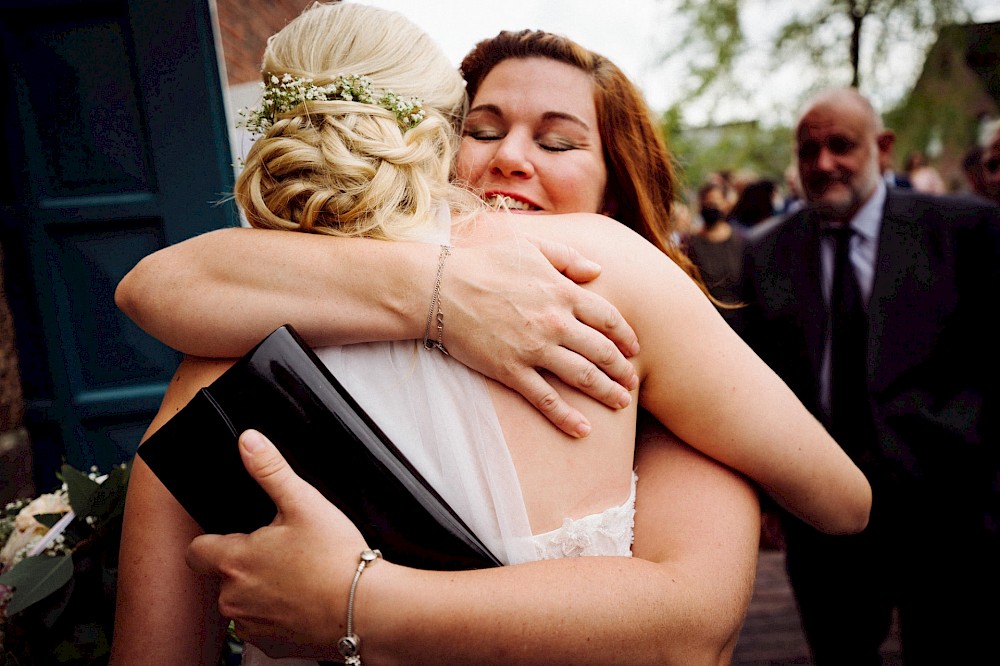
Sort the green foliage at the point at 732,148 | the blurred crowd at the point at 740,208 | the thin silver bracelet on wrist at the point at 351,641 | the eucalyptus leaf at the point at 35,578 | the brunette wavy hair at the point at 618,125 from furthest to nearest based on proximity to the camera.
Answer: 1. the green foliage at the point at 732,148
2. the blurred crowd at the point at 740,208
3. the brunette wavy hair at the point at 618,125
4. the eucalyptus leaf at the point at 35,578
5. the thin silver bracelet on wrist at the point at 351,641

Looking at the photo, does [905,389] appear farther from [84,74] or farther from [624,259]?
[84,74]

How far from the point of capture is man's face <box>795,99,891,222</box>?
2912 mm

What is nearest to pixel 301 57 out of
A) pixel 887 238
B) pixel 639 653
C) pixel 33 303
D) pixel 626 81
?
pixel 626 81

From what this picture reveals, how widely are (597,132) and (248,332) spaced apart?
1.14m

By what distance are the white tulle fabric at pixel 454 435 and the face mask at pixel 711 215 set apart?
5638mm

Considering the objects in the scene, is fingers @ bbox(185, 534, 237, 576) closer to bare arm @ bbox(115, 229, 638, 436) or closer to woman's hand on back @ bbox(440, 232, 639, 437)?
bare arm @ bbox(115, 229, 638, 436)

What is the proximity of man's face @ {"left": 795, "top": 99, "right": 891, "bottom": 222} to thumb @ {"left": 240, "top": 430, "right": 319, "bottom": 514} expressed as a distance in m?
2.75

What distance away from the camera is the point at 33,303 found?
9.04ft

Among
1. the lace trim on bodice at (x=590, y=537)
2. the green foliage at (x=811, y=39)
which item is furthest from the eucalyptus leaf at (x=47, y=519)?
the green foliage at (x=811, y=39)

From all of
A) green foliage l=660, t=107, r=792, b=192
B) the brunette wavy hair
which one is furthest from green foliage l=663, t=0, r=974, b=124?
the brunette wavy hair

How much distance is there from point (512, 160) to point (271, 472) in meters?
0.96

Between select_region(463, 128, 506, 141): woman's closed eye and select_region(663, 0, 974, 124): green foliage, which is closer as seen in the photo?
select_region(463, 128, 506, 141): woman's closed eye

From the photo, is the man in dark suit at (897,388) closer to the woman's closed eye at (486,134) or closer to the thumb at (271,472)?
the woman's closed eye at (486,134)

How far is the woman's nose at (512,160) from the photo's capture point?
1602mm
